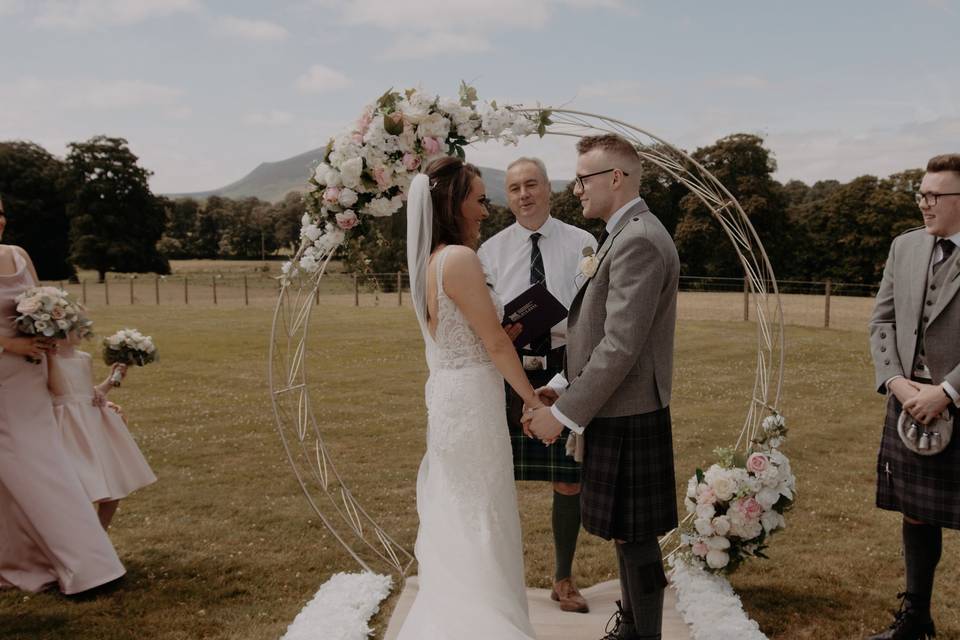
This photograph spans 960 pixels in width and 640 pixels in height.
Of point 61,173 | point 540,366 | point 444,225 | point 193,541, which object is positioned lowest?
point 193,541

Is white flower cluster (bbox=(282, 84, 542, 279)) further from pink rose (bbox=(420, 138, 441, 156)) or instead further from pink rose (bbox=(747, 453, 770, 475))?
pink rose (bbox=(747, 453, 770, 475))

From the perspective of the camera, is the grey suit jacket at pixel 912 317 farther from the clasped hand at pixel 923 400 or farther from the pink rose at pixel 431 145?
the pink rose at pixel 431 145

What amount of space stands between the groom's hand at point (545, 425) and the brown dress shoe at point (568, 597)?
1505 millimetres

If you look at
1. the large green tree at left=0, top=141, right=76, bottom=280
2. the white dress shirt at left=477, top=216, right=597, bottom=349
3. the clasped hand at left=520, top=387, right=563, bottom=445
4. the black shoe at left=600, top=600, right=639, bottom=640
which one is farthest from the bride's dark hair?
the large green tree at left=0, top=141, right=76, bottom=280

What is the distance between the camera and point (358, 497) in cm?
680

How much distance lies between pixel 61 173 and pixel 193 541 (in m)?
54.6

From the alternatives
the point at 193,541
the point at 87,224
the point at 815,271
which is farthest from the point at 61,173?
Answer: the point at 193,541

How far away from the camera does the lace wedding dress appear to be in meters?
3.39

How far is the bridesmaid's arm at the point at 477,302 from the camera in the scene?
3250mm

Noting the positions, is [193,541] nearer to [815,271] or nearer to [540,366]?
[540,366]

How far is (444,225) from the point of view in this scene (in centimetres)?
337

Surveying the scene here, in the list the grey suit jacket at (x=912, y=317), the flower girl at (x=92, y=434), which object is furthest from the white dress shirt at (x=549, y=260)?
the flower girl at (x=92, y=434)

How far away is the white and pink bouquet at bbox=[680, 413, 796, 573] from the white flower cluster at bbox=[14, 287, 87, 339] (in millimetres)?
3830

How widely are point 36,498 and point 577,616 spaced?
10.7 ft
